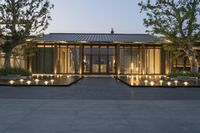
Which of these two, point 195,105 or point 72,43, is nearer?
point 195,105

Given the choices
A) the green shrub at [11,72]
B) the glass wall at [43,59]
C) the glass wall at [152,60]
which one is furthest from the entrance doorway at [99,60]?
the green shrub at [11,72]

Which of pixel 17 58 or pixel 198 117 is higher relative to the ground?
pixel 17 58

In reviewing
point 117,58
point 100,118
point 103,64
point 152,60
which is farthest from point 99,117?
point 152,60

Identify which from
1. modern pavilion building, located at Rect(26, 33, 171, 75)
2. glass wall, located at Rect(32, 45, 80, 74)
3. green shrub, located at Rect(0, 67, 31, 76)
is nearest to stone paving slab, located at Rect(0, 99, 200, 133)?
green shrub, located at Rect(0, 67, 31, 76)

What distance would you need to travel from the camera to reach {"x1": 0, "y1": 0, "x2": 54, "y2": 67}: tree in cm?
2784

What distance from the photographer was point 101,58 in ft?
133

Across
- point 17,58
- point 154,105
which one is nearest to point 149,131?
point 154,105

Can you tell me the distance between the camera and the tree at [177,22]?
1067 inches

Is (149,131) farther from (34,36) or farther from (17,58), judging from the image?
(17,58)

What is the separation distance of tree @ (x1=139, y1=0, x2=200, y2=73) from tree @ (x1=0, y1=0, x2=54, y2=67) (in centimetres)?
876

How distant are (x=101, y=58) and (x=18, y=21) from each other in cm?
1476

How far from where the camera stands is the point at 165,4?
90.5ft

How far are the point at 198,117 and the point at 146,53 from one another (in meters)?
31.9

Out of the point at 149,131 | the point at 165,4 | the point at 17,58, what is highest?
the point at 165,4
